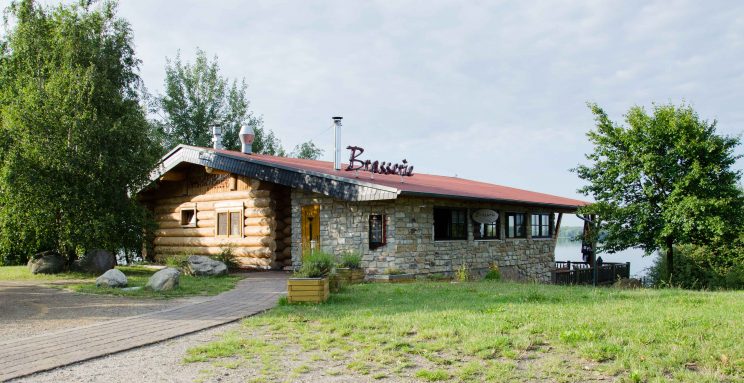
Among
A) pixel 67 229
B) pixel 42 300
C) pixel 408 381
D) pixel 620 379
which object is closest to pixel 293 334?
pixel 408 381

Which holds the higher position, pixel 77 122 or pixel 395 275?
pixel 77 122

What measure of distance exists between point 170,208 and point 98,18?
7.08 meters

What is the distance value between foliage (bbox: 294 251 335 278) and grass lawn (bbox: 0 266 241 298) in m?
2.46

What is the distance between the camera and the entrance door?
55.7 ft

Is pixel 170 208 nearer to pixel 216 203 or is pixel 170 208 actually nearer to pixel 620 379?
pixel 216 203

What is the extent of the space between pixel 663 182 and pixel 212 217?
588 inches

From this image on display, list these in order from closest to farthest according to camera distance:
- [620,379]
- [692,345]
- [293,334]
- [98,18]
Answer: [620,379] < [692,345] < [293,334] < [98,18]

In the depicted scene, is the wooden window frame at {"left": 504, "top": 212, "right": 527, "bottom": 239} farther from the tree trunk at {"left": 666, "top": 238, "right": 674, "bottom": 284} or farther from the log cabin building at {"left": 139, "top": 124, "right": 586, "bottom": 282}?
the tree trunk at {"left": 666, "top": 238, "right": 674, "bottom": 284}

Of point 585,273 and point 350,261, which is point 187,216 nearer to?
point 350,261

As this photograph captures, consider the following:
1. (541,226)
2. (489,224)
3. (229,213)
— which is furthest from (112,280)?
(541,226)

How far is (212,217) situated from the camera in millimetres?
20203

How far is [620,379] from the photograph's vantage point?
5223mm

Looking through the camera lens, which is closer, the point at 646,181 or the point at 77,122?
the point at 77,122

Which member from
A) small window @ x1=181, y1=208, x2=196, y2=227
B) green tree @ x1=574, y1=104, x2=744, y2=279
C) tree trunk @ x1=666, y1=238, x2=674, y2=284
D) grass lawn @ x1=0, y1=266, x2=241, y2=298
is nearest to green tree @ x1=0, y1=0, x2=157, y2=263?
grass lawn @ x1=0, y1=266, x2=241, y2=298
